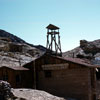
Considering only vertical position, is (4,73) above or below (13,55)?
below

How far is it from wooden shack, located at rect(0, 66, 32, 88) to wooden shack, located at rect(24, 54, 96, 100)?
3.99ft

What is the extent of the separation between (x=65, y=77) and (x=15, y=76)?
524 centimetres

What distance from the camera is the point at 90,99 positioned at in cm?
2306

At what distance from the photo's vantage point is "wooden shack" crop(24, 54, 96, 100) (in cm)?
2325

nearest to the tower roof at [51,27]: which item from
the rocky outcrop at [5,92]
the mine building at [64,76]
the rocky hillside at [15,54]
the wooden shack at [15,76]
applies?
the mine building at [64,76]

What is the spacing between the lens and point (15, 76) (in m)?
24.2

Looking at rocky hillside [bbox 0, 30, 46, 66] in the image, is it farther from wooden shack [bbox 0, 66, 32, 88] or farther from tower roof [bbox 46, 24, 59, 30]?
tower roof [bbox 46, 24, 59, 30]

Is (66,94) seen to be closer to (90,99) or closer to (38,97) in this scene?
(90,99)

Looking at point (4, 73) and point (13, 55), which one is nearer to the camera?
point (4, 73)

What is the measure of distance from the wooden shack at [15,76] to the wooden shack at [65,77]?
3.99ft

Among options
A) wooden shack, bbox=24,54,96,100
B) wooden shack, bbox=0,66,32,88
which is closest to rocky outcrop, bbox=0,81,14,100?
wooden shack, bbox=0,66,32,88

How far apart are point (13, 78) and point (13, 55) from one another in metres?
13.9

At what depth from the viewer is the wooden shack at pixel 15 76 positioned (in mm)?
23984

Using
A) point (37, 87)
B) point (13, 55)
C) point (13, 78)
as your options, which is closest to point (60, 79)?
point (37, 87)
